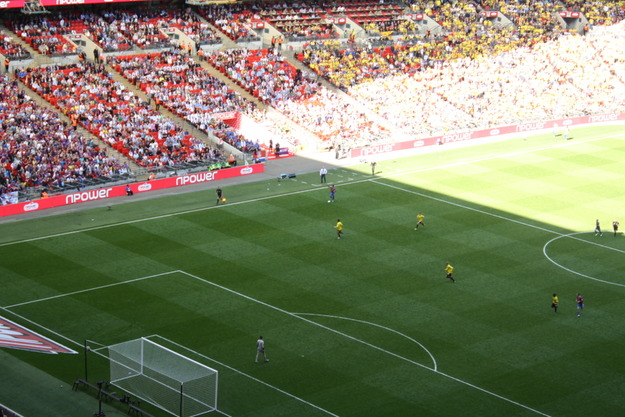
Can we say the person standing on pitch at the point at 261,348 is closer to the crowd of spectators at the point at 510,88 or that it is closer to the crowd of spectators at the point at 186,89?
the crowd of spectators at the point at 186,89

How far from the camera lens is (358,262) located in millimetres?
59312

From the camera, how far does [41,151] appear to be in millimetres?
74812

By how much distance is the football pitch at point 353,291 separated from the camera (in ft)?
142

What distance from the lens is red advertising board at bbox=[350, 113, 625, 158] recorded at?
9062cm

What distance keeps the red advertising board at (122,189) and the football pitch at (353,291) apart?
92.8 inches

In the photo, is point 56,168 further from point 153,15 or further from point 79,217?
point 153,15

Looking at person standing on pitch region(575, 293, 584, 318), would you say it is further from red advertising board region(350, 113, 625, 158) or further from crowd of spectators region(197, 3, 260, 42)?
crowd of spectators region(197, 3, 260, 42)

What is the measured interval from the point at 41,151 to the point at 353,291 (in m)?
32.1

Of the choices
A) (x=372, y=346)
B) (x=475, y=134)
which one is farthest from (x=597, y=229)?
(x=475, y=134)

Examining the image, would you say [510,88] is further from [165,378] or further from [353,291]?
[165,378]

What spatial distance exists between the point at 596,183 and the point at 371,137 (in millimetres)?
22935

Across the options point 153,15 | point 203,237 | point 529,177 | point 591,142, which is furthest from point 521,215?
point 153,15

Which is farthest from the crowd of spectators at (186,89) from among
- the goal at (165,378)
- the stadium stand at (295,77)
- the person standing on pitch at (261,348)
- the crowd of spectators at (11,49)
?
the goal at (165,378)

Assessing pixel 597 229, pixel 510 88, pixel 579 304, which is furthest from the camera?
pixel 510 88
